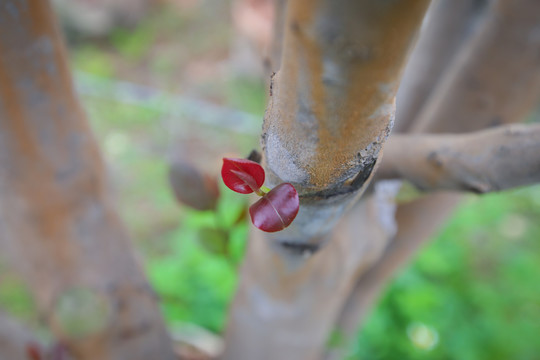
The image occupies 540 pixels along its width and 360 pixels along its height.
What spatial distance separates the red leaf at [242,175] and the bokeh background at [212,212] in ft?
1.05

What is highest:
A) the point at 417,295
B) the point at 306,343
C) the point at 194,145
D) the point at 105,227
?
the point at 105,227

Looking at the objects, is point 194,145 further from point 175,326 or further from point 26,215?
point 26,215

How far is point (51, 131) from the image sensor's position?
1.47 ft

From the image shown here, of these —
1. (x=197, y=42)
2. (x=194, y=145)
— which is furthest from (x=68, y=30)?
(x=194, y=145)

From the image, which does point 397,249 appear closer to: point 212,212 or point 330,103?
point 212,212

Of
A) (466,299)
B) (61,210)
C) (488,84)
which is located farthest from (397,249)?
(466,299)

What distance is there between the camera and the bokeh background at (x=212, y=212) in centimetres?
116

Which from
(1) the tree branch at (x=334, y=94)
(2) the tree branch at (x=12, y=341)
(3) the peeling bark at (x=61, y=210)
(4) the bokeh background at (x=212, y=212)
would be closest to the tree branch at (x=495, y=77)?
(4) the bokeh background at (x=212, y=212)

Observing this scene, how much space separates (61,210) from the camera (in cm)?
50

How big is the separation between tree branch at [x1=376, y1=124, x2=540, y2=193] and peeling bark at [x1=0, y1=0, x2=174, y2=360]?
34 centimetres

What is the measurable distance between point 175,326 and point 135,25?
2.36m

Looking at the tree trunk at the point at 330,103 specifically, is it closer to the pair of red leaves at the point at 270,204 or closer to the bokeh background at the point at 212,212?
the pair of red leaves at the point at 270,204

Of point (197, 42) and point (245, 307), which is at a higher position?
point (245, 307)

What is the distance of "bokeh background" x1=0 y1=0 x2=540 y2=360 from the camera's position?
1.16 meters
